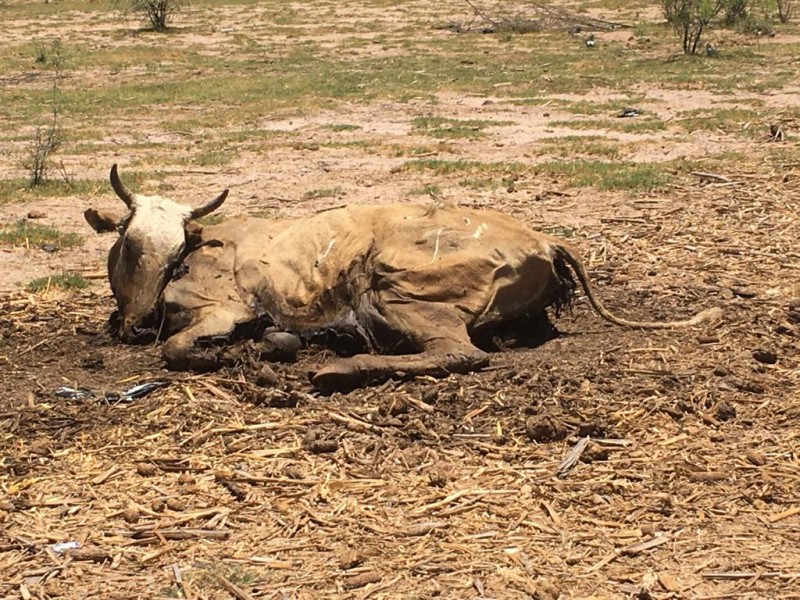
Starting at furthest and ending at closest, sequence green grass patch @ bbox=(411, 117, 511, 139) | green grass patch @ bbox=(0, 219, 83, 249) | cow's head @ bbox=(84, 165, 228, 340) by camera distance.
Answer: green grass patch @ bbox=(411, 117, 511, 139) < green grass patch @ bbox=(0, 219, 83, 249) < cow's head @ bbox=(84, 165, 228, 340)

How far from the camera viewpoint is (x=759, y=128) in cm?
1427

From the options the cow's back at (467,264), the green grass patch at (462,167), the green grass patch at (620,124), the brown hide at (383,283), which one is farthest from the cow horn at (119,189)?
the green grass patch at (620,124)

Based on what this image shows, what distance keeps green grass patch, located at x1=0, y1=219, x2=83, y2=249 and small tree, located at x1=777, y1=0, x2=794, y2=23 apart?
77.0 ft

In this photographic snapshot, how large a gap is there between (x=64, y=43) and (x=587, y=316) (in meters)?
25.1

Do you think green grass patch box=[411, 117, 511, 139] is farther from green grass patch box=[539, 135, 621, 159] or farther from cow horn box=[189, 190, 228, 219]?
cow horn box=[189, 190, 228, 219]

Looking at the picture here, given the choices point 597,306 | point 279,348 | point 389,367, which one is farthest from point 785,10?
point 389,367

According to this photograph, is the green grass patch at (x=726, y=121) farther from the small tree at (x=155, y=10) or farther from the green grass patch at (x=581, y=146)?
the small tree at (x=155, y=10)

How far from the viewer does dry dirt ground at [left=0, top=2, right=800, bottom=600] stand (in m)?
4.33

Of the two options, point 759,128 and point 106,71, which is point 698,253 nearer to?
point 759,128

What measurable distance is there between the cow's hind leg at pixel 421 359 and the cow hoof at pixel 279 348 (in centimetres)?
52

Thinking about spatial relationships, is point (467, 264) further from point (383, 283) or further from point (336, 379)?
point (336, 379)

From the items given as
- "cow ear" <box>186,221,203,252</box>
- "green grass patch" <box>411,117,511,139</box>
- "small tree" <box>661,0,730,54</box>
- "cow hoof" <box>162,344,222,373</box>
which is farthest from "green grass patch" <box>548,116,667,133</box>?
"cow hoof" <box>162,344,222,373</box>

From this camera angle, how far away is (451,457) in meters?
5.31

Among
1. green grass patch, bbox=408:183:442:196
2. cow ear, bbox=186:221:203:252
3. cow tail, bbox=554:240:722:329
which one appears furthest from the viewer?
green grass patch, bbox=408:183:442:196
